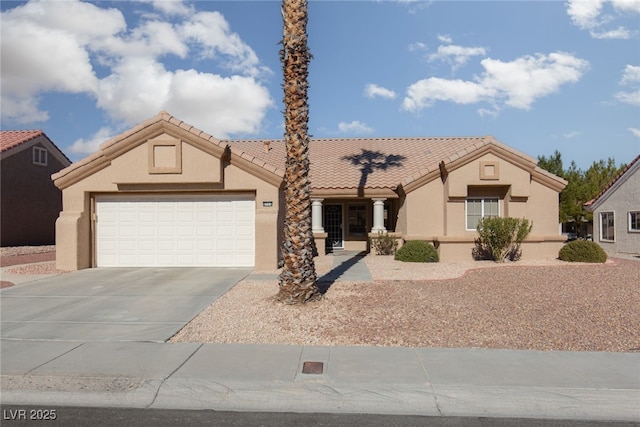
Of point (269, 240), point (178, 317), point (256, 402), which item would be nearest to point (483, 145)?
point (269, 240)

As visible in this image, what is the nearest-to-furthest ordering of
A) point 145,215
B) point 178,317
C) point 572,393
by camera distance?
point 572,393
point 178,317
point 145,215

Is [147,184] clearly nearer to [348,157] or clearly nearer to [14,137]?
[348,157]

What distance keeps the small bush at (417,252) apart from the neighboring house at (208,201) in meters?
0.59

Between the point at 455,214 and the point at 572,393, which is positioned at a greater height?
the point at 455,214

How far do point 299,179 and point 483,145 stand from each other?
9.93 m

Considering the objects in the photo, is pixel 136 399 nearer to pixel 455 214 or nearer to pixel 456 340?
pixel 456 340

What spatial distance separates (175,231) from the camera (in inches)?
574

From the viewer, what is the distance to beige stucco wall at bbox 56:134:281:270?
1391 cm

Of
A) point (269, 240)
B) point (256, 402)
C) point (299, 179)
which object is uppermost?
point (299, 179)

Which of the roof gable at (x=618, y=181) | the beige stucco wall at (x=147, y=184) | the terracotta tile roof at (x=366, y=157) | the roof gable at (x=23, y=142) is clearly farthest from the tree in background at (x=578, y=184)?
the roof gable at (x=23, y=142)

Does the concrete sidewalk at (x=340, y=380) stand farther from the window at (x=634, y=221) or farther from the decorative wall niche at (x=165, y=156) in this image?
the window at (x=634, y=221)

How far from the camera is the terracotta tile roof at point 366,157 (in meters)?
20.0

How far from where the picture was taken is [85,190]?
1437 centimetres

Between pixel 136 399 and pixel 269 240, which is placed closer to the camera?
pixel 136 399
